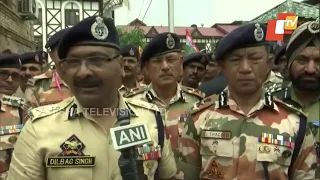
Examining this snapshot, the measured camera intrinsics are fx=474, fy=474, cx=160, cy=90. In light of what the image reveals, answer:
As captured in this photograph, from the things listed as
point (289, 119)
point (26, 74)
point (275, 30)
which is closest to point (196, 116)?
point (289, 119)

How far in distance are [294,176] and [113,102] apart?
1048mm

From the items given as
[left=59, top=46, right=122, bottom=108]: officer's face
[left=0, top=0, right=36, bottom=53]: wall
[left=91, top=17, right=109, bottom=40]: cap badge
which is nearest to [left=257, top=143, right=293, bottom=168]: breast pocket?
[left=59, top=46, right=122, bottom=108]: officer's face

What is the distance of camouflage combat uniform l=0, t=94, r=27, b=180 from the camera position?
167 inches

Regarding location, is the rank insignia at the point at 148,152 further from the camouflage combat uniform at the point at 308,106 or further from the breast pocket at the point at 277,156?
the camouflage combat uniform at the point at 308,106

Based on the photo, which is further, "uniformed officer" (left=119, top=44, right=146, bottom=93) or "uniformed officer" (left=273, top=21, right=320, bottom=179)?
"uniformed officer" (left=119, top=44, right=146, bottom=93)

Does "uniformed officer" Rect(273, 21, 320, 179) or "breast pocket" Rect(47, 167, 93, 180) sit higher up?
"uniformed officer" Rect(273, 21, 320, 179)

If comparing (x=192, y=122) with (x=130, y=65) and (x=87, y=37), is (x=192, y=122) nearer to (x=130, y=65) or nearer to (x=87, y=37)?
(x=87, y=37)

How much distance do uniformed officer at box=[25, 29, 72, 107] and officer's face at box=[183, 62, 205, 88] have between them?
1.90 metres

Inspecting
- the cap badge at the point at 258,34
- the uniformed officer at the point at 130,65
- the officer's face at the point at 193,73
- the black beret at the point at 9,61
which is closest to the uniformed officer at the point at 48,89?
the black beret at the point at 9,61

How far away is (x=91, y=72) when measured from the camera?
83.7 inches

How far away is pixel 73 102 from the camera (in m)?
2.32

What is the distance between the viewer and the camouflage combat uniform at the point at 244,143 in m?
2.49

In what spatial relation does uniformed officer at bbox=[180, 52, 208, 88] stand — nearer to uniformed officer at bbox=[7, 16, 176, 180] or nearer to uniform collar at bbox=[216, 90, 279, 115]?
uniform collar at bbox=[216, 90, 279, 115]

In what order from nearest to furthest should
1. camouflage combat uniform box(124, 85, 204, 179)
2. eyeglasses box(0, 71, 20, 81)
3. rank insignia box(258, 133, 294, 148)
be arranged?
rank insignia box(258, 133, 294, 148)
camouflage combat uniform box(124, 85, 204, 179)
eyeglasses box(0, 71, 20, 81)
